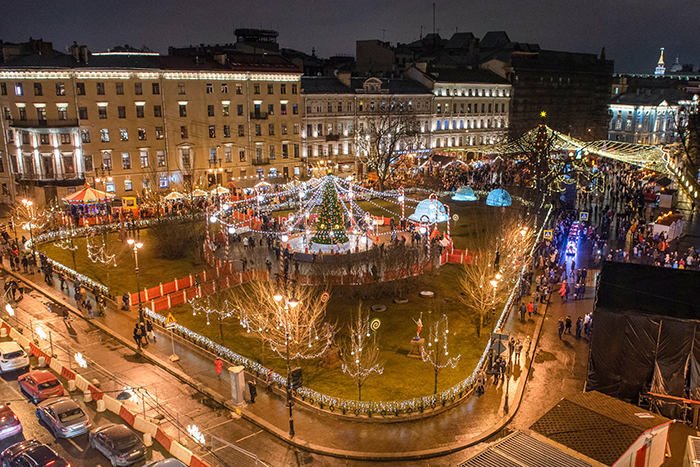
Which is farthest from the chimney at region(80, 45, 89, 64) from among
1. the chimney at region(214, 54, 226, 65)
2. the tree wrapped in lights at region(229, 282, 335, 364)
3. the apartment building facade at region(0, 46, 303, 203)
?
the tree wrapped in lights at region(229, 282, 335, 364)

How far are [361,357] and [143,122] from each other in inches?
1531

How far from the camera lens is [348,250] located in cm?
3412

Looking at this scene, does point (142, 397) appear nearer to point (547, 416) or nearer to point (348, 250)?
point (547, 416)

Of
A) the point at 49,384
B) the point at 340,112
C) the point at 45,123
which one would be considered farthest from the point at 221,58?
the point at 49,384

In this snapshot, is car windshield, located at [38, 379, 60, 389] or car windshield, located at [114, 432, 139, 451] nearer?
car windshield, located at [114, 432, 139, 451]

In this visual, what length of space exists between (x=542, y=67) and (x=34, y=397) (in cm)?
8871

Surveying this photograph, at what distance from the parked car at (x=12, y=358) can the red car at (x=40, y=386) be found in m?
1.91

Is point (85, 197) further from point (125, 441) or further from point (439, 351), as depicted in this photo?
point (439, 351)

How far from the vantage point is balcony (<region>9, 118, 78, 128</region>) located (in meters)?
47.0

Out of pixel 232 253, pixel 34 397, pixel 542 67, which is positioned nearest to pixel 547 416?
pixel 34 397

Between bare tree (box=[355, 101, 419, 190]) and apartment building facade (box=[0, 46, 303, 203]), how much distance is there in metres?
8.35

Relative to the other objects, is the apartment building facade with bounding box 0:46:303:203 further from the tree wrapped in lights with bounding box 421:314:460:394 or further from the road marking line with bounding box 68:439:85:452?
the road marking line with bounding box 68:439:85:452

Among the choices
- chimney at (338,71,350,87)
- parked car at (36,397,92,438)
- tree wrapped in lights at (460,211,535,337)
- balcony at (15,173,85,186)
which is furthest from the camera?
chimney at (338,71,350,87)

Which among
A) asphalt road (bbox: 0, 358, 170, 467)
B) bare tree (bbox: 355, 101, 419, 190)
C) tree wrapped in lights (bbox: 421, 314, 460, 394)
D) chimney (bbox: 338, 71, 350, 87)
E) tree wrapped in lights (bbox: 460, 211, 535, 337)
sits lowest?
asphalt road (bbox: 0, 358, 170, 467)
